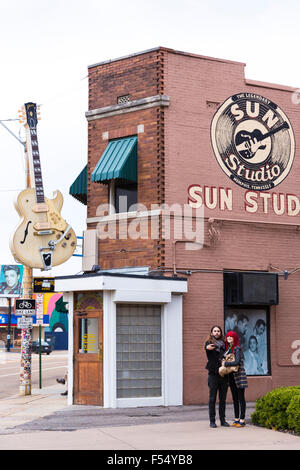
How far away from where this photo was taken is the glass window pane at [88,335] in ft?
55.6

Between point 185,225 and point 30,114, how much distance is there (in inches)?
267

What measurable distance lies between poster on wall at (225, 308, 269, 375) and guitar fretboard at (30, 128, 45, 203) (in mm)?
6537

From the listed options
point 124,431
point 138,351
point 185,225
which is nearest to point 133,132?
point 185,225

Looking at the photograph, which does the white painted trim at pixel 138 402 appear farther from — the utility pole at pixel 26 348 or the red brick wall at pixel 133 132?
the utility pole at pixel 26 348

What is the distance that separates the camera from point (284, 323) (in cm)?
1866

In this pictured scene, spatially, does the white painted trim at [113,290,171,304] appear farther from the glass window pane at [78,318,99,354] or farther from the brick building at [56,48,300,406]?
the glass window pane at [78,318,99,354]

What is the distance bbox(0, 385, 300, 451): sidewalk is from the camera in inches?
424

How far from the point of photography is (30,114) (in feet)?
69.3

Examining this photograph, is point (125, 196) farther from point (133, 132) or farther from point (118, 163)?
point (133, 132)

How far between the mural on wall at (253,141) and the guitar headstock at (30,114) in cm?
594

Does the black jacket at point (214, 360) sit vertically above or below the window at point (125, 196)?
below

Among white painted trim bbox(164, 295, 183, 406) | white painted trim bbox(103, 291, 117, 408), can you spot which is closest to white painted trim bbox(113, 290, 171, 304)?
white painted trim bbox(103, 291, 117, 408)

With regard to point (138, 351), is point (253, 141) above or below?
above

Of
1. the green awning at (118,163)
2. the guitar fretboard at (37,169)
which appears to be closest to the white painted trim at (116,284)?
the green awning at (118,163)
